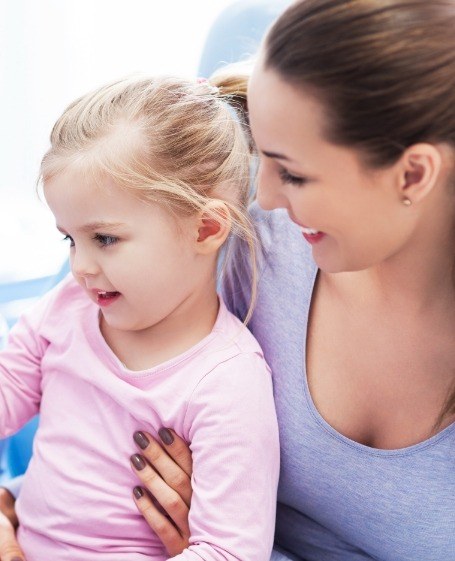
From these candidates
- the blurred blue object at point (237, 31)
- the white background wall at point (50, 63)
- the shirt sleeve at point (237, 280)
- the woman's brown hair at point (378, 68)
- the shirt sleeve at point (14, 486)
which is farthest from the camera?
the white background wall at point (50, 63)

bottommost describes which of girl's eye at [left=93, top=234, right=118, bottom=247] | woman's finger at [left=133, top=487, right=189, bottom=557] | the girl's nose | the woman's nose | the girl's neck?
woman's finger at [left=133, top=487, right=189, bottom=557]

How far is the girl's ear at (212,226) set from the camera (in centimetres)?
98

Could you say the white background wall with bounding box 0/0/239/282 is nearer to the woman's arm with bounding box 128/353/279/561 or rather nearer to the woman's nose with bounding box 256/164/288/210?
the woman's arm with bounding box 128/353/279/561

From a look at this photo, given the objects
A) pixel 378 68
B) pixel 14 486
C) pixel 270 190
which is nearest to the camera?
pixel 378 68

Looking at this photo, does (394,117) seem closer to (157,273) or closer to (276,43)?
(276,43)

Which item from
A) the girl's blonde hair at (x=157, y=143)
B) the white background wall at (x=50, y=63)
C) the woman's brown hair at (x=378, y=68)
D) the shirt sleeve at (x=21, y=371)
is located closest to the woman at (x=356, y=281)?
the woman's brown hair at (x=378, y=68)

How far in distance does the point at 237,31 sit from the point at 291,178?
1.96 ft

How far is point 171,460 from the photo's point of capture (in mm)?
1006

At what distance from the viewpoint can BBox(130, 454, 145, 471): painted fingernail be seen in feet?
3.30

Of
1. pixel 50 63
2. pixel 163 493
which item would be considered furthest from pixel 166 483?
pixel 50 63

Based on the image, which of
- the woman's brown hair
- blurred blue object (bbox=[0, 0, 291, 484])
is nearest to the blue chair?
blurred blue object (bbox=[0, 0, 291, 484])

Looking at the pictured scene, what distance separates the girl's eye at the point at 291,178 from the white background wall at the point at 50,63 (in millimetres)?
901

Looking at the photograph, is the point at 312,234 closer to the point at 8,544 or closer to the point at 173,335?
the point at 173,335

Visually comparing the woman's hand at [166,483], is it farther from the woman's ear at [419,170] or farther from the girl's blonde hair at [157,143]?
the woman's ear at [419,170]
